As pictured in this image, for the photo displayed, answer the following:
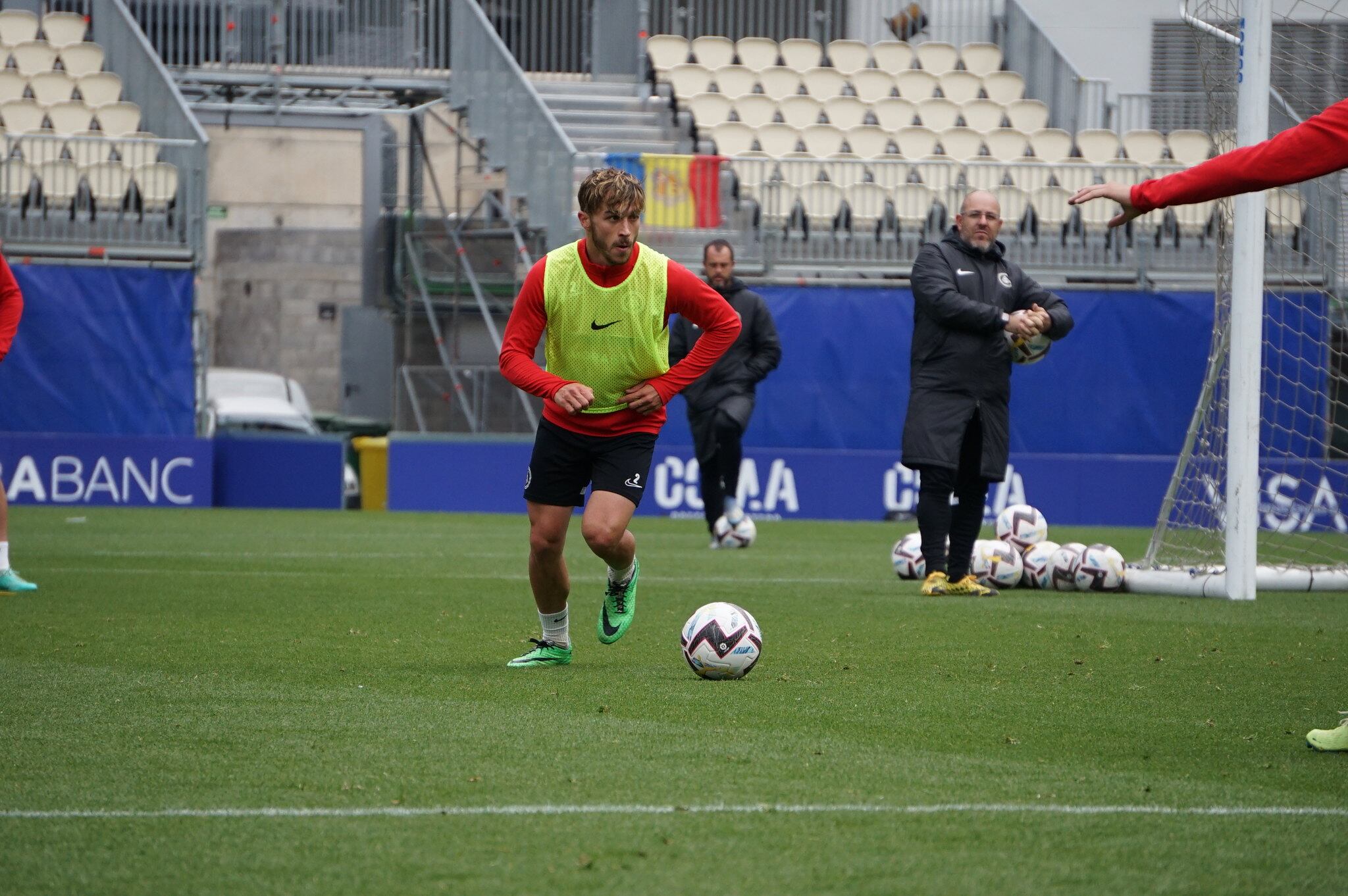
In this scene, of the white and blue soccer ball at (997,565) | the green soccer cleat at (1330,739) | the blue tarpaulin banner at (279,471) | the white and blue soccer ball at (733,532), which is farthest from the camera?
the blue tarpaulin banner at (279,471)

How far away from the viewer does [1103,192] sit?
4641mm

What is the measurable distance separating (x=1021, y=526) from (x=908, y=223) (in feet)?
31.4

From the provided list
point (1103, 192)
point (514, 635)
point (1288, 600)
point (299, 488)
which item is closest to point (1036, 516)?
point (1288, 600)

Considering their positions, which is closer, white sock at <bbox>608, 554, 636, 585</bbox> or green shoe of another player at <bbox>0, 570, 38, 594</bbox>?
white sock at <bbox>608, 554, 636, 585</bbox>

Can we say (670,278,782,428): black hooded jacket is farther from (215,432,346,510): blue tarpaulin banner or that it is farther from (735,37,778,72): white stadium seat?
(735,37,778,72): white stadium seat

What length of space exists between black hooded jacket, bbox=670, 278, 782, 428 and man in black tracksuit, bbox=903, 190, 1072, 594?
373cm

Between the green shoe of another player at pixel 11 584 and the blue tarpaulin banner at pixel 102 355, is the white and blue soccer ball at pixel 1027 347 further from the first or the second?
the blue tarpaulin banner at pixel 102 355

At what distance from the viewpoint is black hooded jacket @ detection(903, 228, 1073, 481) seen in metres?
9.52

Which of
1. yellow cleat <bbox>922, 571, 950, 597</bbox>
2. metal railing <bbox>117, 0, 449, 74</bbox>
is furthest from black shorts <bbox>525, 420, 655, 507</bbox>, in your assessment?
metal railing <bbox>117, 0, 449, 74</bbox>

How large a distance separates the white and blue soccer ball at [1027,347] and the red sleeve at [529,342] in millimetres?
3637

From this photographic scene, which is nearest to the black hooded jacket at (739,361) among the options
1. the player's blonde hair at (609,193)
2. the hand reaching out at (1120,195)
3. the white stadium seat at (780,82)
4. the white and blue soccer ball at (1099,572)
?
the white and blue soccer ball at (1099,572)

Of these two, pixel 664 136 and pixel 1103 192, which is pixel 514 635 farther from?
pixel 664 136

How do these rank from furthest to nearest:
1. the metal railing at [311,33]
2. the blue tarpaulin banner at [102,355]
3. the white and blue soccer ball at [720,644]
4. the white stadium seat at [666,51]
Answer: the metal railing at [311,33] < the white stadium seat at [666,51] < the blue tarpaulin banner at [102,355] < the white and blue soccer ball at [720,644]

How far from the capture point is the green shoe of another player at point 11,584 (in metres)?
9.44
